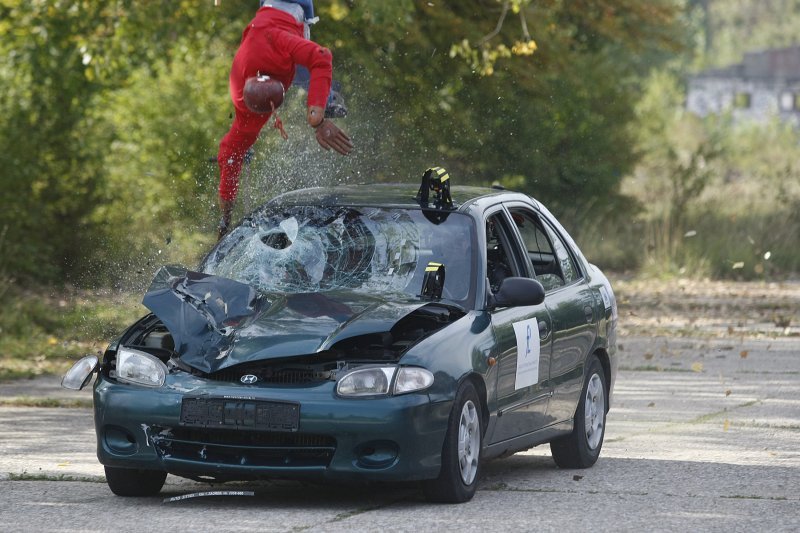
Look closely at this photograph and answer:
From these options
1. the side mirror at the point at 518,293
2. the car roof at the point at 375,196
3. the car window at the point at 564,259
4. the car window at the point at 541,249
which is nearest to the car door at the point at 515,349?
the side mirror at the point at 518,293

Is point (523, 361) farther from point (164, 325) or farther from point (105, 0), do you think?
point (105, 0)

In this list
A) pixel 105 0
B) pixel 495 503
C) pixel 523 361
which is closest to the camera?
pixel 495 503

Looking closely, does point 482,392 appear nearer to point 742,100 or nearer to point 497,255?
point 497,255

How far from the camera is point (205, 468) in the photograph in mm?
7754

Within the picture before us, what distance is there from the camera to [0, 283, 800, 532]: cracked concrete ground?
7.60 meters

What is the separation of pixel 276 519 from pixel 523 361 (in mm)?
1836

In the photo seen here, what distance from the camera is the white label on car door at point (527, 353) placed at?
873cm

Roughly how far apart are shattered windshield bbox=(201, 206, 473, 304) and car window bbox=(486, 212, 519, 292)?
0.89 feet

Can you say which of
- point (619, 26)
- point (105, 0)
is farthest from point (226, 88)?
point (619, 26)

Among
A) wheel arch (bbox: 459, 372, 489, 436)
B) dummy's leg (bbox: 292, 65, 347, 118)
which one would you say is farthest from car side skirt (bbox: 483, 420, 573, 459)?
dummy's leg (bbox: 292, 65, 347, 118)

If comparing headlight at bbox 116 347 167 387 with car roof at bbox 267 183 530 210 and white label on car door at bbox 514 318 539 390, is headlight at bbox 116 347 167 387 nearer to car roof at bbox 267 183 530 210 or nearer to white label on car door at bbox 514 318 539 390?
car roof at bbox 267 183 530 210

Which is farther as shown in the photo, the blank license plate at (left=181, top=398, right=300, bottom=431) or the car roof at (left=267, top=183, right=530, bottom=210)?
the car roof at (left=267, top=183, right=530, bottom=210)

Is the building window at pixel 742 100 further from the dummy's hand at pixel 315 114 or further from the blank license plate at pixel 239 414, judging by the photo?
the blank license plate at pixel 239 414

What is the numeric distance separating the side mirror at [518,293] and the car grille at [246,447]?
134cm
